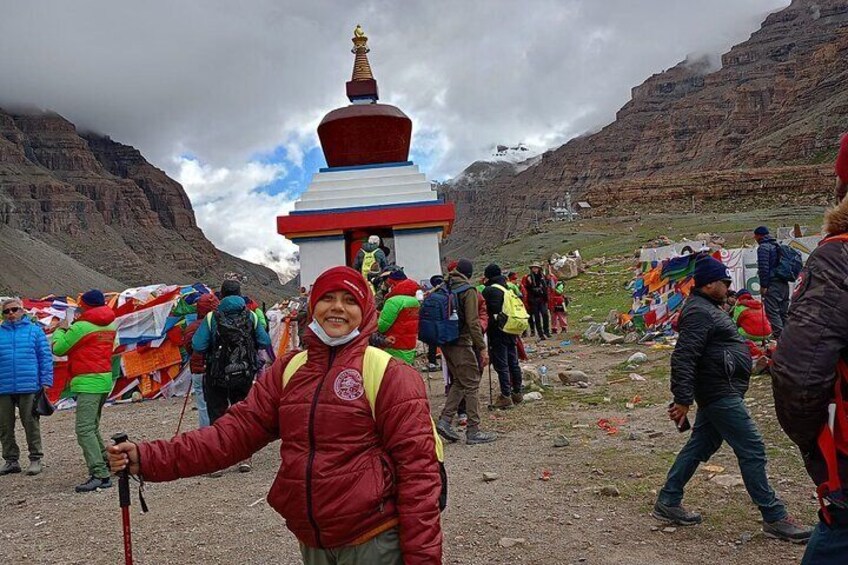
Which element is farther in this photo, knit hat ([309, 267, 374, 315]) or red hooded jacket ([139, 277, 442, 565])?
knit hat ([309, 267, 374, 315])

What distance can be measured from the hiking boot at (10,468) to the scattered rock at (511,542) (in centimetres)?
565

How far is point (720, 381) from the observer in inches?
176

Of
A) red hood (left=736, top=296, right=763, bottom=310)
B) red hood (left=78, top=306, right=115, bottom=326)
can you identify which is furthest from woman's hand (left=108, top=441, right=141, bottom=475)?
red hood (left=736, top=296, right=763, bottom=310)

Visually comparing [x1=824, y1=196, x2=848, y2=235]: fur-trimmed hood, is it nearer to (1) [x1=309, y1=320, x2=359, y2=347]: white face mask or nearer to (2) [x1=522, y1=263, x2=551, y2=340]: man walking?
(1) [x1=309, y1=320, x2=359, y2=347]: white face mask

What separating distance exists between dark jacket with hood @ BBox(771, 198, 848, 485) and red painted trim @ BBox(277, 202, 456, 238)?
1438cm

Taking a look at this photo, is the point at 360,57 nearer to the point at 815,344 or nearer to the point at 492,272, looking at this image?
the point at 492,272

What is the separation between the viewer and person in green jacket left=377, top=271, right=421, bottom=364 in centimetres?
711

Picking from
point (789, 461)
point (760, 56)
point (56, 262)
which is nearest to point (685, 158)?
point (760, 56)

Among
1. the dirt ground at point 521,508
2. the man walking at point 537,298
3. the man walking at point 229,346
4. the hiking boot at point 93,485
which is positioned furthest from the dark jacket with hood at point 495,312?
the man walking at point 537,298

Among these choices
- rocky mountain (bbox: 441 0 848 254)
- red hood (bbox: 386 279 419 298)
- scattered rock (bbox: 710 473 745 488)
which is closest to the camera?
scattered rock (bbox: 710 473 745 488)

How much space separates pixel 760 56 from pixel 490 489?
186065 millimetres

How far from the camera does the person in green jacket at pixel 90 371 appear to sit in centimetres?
657

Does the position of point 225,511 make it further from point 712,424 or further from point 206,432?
point 712,424

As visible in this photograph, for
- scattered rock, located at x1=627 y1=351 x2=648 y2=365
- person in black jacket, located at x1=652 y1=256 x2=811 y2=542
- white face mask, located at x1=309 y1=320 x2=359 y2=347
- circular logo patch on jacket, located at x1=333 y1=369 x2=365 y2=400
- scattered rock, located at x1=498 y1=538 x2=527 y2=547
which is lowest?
scattered rock, located at x1=498 y1=538 x2=527 y2=547
